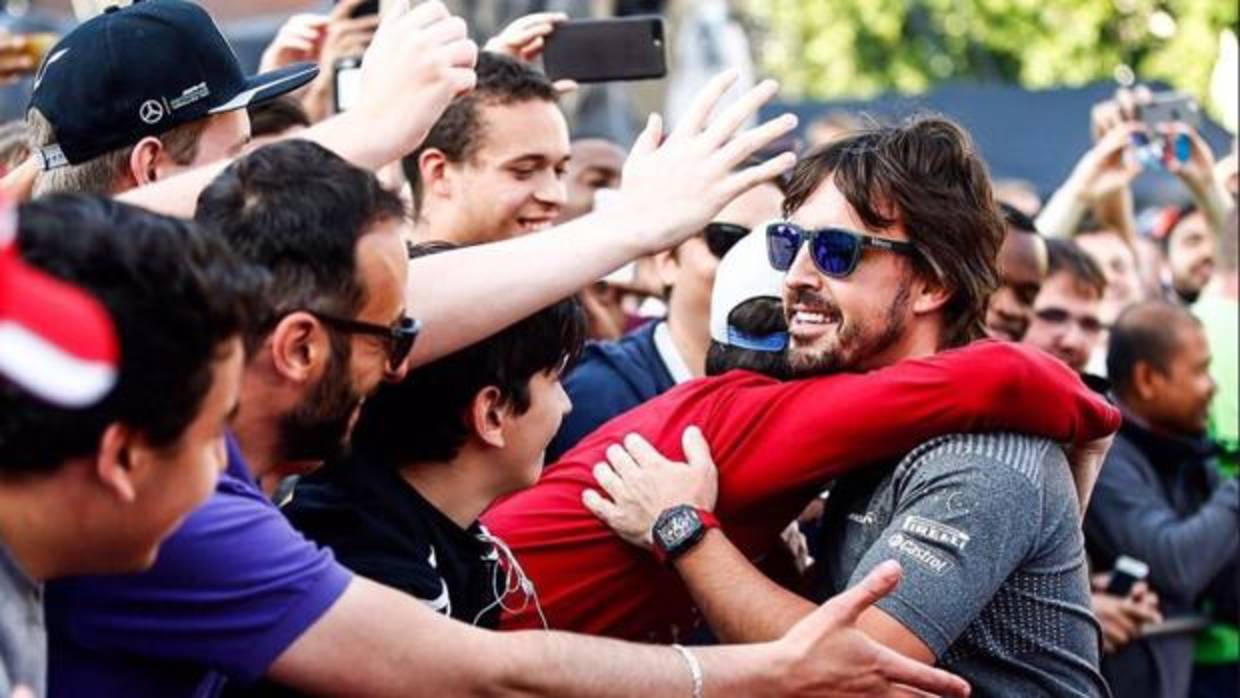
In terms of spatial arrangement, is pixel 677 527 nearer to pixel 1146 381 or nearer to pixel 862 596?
pixel 862 596

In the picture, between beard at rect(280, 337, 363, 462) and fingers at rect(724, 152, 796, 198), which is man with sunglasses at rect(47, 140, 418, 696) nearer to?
beard at rect(280, 337, 363, 462)

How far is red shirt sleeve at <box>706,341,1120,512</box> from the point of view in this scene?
395 cm

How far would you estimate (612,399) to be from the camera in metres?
5.56

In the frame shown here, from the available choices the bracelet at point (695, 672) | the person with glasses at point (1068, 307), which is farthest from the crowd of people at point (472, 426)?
the person with glasses at point (1068, 307)

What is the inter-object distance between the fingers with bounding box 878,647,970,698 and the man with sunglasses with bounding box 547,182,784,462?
1931mm

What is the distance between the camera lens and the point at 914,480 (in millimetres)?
3965

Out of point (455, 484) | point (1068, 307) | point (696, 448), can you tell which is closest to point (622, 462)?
point (696, 448)

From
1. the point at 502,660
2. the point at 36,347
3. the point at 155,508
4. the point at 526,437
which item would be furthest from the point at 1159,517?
the point at 36,347

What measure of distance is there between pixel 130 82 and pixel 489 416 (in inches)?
36.0

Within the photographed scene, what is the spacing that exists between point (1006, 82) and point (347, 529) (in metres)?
27.5

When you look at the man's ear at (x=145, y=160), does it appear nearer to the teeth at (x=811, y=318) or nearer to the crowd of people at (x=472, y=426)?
the crowd of people at (x=472, y=426)

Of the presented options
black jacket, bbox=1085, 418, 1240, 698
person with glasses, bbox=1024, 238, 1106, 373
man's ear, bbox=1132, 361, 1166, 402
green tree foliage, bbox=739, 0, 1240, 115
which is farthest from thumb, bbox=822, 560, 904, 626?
green tree foliage, bbox=739, 0, 1240, 115

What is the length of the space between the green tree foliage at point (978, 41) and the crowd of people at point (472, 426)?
23559 mm

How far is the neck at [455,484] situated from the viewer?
392cm
